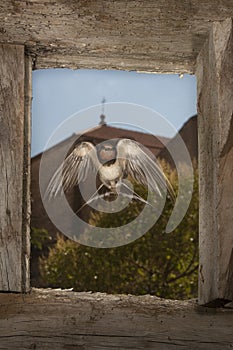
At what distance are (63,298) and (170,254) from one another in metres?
2.86

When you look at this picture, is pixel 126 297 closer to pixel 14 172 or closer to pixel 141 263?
pixel 14 172

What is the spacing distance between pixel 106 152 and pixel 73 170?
0.43ft

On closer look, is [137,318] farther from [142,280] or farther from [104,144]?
[142,280]

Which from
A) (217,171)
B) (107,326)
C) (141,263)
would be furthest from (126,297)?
(141,263)

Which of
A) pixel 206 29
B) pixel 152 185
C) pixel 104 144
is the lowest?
pixel 152 185

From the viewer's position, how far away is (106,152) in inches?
68.1

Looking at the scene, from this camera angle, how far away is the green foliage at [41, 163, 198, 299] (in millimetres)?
3986

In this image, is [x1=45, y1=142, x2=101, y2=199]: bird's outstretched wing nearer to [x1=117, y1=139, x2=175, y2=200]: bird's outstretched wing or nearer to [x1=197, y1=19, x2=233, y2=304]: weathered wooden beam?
[x1=117, y1=139, x2=175, y2=200]: bird's outstretched wing

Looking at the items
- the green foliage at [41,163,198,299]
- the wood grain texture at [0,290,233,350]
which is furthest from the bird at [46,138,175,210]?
the green foliage at [41,163,198,299]

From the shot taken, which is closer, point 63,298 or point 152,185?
point 63,298

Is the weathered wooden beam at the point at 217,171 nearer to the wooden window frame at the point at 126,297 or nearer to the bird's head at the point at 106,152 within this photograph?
the wooden window frame at the point at 126,297

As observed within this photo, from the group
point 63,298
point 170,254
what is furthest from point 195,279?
point 63,298

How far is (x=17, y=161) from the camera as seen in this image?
4.09 ft

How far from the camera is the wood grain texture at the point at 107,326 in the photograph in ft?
3.70
